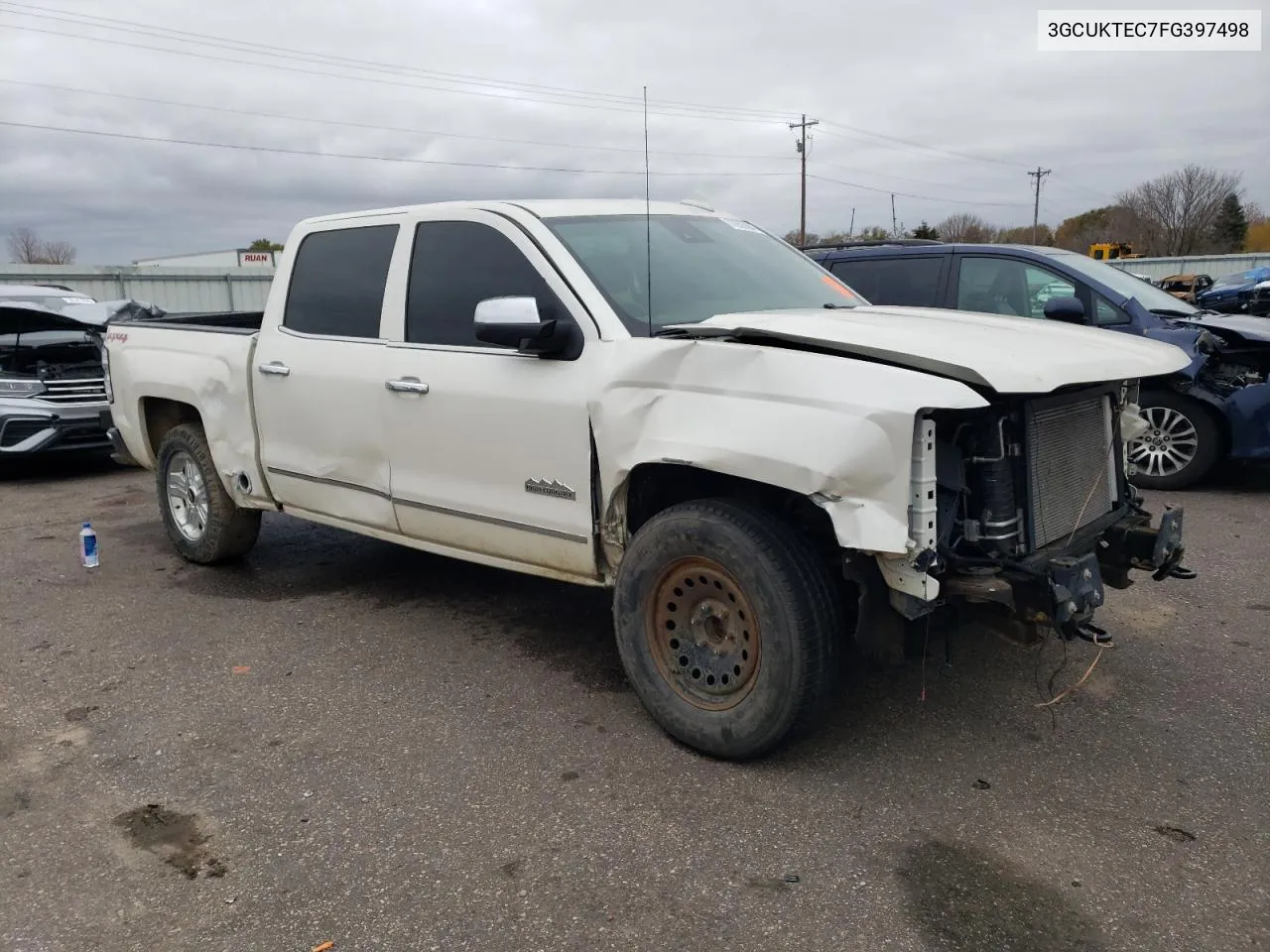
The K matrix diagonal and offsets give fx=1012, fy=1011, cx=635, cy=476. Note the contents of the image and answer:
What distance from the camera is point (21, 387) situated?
9.08 metres

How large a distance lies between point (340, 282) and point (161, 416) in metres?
2.12

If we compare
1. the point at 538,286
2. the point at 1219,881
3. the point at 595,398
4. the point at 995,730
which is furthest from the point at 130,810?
the point at 1219,881

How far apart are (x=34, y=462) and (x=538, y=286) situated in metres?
8.69

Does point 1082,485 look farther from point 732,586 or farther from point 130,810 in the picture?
point 130,810

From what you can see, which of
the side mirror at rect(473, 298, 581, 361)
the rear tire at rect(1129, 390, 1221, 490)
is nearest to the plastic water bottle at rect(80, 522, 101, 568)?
the side mirror at rect(473, 298, 581, 361)

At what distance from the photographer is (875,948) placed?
258 cm

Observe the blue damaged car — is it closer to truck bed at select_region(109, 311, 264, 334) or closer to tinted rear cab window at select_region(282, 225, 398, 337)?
truck bed at select_region(109, 311, 264, 334)

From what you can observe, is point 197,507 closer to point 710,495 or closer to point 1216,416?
point 710,495

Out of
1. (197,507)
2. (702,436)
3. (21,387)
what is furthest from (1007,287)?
(21,387)

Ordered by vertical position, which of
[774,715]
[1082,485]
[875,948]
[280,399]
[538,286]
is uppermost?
[538,286]

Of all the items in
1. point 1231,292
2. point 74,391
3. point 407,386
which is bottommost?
point 74,391

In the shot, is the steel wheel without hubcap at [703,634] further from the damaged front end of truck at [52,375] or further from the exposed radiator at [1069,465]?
the damaged front end of truck at [52,375]

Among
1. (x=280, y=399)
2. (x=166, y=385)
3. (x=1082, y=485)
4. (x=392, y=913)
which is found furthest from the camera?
(x=166, y=385)

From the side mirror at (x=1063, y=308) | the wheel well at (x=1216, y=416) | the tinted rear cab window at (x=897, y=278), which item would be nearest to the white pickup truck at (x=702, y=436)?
the side mirror at (x=1063, y=308)
